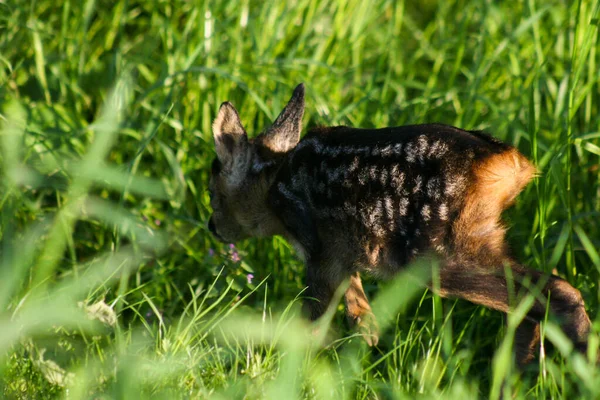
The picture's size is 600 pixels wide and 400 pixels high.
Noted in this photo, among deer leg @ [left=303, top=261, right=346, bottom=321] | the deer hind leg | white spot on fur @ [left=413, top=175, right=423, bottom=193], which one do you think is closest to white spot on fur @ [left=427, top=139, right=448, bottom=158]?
white spot on fur @ [left=413, top=175, right=423, bottom=193]

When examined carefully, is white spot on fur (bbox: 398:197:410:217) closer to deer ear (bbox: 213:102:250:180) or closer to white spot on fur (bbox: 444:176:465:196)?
white spot on fur (bbox: 444:176:465:196)

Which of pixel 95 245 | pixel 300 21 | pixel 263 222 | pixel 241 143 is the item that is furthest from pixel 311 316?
pixel 300 21

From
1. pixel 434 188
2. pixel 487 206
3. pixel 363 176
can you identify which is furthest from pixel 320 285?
pixel 487 206

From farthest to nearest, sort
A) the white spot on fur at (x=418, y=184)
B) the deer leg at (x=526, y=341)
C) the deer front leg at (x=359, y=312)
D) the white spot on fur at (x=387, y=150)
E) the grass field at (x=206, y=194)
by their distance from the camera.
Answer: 1. the deer front leg at (x=359, y=312)
2. the deer leg at (x=526, y=341)
3. the white spot on fur at (x=387, y=150)
4. the white spot on fur at (x=418, y=184)
5. the grass field at (x=206, y=194)

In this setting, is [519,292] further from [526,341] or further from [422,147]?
[422,147]

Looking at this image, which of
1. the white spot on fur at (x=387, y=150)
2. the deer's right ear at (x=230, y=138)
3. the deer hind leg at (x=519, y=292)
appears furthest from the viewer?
the deer's right ear at (x=230, y=138)

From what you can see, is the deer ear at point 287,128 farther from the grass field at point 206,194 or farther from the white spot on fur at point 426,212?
the white spot on fur at point 426,212

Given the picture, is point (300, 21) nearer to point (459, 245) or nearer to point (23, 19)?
point (23, 19)

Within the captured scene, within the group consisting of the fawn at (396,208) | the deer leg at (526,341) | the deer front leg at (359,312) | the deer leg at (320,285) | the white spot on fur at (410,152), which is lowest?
the deer leg at (526,341)

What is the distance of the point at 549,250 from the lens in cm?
423

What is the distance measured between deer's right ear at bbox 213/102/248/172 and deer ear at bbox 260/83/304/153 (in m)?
0.13

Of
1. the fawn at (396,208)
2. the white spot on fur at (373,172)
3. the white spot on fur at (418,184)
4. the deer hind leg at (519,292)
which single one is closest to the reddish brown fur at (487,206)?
the fawn at (396,208)

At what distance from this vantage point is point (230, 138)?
4.42m

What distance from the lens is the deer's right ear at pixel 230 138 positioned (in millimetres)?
4363
